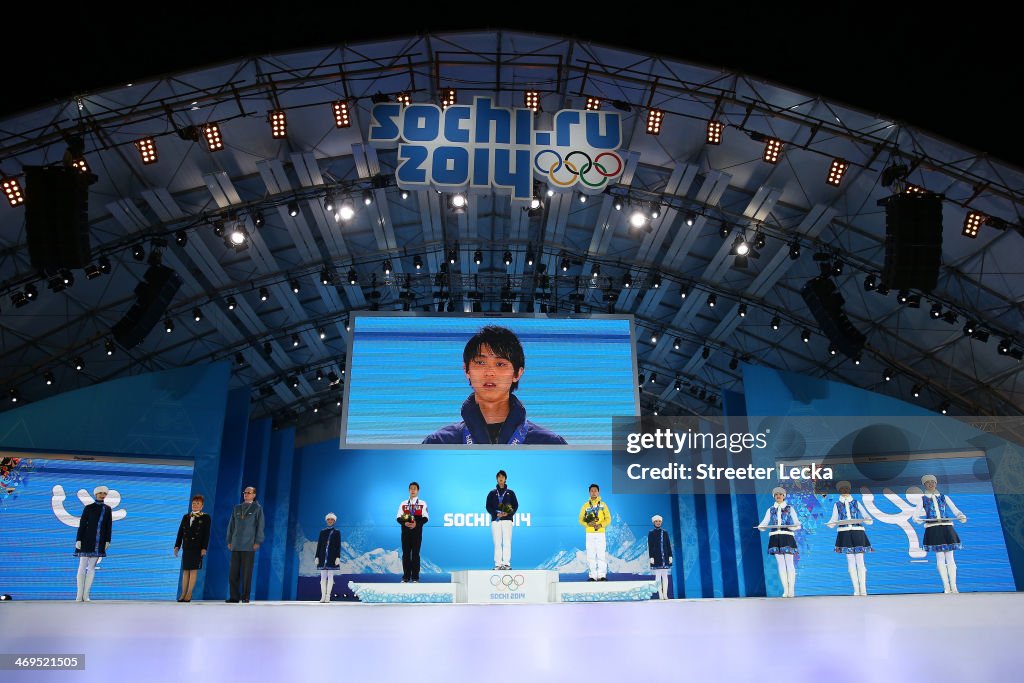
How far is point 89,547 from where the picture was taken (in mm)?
8719

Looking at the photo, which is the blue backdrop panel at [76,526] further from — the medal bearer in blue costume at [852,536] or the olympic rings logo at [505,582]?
the medal bearer in blue costume at [852,536]

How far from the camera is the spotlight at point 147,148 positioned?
11016mm

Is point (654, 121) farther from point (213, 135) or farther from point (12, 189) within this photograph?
point (12, 189)

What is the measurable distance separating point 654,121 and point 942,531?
7.06 m

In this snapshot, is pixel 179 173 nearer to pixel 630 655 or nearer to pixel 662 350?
pixel 630 655

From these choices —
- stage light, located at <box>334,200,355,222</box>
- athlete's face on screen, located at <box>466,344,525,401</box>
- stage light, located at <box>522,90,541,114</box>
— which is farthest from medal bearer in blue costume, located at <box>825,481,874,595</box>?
stage light, located at <box>334,200,355,222</box>

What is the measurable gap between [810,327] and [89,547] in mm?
15095

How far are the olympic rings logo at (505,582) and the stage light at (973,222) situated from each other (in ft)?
30.2

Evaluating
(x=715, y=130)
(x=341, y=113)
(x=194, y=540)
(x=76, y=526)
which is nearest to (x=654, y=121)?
(x=715, y=130)

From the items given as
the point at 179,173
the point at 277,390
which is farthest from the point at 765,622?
the point at 277,390

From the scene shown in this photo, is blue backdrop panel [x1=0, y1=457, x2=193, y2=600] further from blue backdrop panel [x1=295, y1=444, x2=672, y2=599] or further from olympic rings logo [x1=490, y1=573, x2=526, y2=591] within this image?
olympic rings logo [x1=490, y1=573, x2=526, y2=591]

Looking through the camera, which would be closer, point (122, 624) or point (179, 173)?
point (122, 624)

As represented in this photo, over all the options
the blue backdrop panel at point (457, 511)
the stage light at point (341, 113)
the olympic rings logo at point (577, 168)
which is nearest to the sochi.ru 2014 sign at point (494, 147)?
the olympic rings logo at point (577, 168)

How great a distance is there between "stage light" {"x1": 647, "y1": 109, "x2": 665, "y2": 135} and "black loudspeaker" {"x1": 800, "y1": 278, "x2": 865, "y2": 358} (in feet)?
15.5
